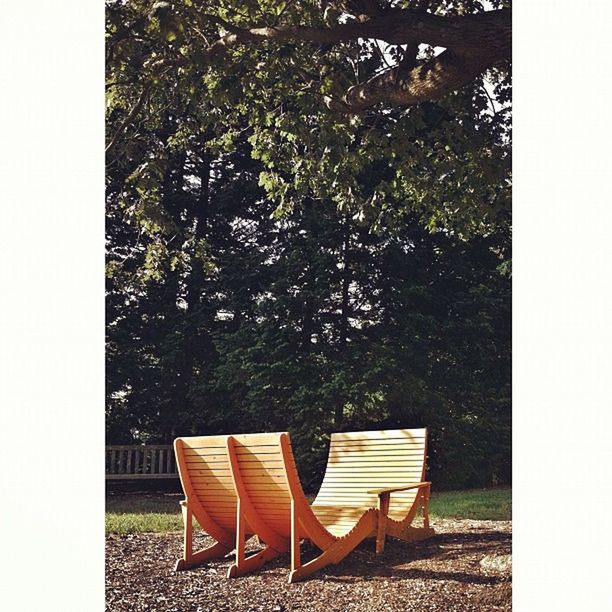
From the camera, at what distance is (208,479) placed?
4.97 m

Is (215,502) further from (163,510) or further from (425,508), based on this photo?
(425,508)

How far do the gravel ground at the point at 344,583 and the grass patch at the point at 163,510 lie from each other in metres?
0.40

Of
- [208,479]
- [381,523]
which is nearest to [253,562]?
[208,479]

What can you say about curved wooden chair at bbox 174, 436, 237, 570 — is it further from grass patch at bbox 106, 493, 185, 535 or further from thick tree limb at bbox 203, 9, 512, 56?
thick tree limb at bbox 203, 9, 512, 56

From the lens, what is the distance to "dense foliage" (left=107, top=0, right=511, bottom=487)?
19.5 ft

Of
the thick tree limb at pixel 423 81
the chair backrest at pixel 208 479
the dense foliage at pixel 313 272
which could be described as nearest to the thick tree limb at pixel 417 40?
the thick tree limb at pixel 423 81

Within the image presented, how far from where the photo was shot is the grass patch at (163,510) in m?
5.86

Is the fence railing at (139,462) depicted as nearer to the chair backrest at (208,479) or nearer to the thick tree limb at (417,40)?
the chair backrest at (208,479)

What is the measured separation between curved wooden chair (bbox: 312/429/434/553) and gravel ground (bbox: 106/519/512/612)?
164 mm

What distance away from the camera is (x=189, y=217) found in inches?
257

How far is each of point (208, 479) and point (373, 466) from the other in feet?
3.93
